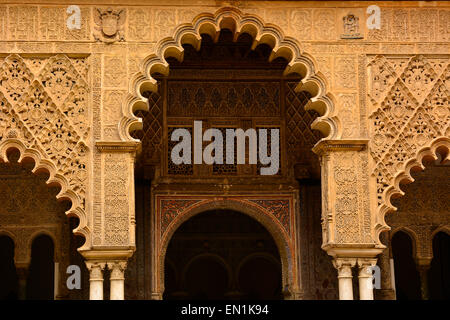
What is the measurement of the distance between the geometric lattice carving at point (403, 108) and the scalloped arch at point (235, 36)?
50 centimetres

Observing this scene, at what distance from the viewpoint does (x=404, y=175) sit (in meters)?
8.42

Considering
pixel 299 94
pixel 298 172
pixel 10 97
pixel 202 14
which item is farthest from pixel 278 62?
pixel 10 97

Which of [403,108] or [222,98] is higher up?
[222,98]

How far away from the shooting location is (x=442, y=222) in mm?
10789

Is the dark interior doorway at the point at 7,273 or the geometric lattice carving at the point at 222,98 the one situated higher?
the geometric lattice carving at the point at 222,98

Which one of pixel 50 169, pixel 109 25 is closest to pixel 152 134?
pixel 109 25

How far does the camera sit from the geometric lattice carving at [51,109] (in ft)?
27.1

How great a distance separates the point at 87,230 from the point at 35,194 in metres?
2.53

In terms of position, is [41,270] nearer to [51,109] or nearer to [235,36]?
[51,109]

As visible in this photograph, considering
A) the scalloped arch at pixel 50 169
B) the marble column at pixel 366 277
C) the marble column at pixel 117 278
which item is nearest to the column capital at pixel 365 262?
the marble column at pixel 366 277

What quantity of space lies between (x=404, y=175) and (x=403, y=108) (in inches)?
27.9

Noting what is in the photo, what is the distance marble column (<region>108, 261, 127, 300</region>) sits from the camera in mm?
8141

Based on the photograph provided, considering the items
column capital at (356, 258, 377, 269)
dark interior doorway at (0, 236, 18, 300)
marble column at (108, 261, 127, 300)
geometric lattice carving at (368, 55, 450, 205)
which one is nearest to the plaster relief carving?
marble column at (108, 261, 127, 300)

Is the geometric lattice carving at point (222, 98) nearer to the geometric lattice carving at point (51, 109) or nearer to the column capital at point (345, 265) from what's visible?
the geometric lattice carving at point (51, 109)
